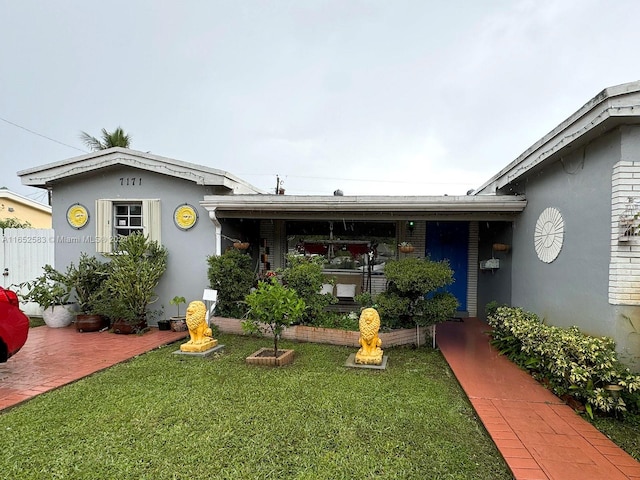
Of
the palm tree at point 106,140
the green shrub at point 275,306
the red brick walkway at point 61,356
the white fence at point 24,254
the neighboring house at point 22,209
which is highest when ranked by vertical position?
the palm tree at point 106,140

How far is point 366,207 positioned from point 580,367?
416cm

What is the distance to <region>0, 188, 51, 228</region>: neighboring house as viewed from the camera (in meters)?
16.2

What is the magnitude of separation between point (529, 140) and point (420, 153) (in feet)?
17.7

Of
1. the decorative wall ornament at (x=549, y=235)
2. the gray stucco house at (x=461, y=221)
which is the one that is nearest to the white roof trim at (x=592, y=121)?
the gray stucco house at (x=461, y=221)

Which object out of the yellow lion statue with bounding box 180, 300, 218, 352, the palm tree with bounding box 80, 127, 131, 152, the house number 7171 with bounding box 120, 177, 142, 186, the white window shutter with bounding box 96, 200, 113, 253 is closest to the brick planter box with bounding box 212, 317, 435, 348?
the yellow lion statue with bounding box 180, 300, 218, 352

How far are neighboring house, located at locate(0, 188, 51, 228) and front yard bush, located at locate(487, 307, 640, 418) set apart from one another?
20.4 m

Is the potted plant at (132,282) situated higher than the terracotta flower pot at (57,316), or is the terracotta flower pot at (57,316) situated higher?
the potted plant at (132,282)

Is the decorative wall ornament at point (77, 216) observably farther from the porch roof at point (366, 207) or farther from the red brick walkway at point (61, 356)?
the porch roof at point (366, 207)

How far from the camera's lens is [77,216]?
332 inches

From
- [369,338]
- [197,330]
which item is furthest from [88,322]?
[369,338]

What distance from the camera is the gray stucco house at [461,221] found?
403 cm

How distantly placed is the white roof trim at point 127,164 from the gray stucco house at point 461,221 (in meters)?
0.02

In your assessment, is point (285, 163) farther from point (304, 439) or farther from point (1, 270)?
point (304, 439)

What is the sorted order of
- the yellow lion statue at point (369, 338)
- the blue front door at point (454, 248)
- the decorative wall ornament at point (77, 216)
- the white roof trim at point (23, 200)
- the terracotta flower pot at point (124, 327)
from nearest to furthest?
1. the yellow lion statue at point (369, 338)
2. the terracotta flower pot at point (124, 327)
3. the decorative wall ornament at point (77, 216)
4. the blue front door at point (454, 248)
5. the white roof trim at point (23, 200)
